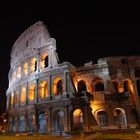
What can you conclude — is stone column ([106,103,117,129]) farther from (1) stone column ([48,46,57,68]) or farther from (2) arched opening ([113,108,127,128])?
(1) stone column ([48,46,57,68])

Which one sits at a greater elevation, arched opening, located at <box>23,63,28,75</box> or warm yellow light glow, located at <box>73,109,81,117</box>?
arched opening, located at <box>23,63,28,75</box>

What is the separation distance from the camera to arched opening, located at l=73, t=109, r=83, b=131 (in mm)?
26922

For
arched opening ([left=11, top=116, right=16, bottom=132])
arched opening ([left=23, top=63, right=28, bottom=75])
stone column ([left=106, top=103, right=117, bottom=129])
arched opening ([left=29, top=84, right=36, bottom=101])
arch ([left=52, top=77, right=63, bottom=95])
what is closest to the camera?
stone column ([left=106, top=103, right=117, bottom=129])

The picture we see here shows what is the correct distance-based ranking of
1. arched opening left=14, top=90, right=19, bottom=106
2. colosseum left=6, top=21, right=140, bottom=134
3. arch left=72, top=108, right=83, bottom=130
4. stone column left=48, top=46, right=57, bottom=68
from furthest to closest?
arched opening left=14, top=90, right=19, bottom=106 < stone column left=48, top=46, right=57, bottom=68 < arch left=72, top=108, right=83, bottom=130 < colosseum left=6, top=21, right=140, bottom=134

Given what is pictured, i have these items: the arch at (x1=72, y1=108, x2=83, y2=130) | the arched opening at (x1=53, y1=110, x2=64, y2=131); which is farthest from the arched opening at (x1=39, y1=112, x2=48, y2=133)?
the arch at (x1=72, y1=108, x2=83, y2=130)

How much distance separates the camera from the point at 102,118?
27.7 m

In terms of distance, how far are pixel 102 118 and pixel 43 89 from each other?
957 cm

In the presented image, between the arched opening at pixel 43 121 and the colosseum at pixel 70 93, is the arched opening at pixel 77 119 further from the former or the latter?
the arched opening at pixel 43 121

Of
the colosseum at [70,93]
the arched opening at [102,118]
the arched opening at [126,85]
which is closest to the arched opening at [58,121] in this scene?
the colosseum at [70,93]

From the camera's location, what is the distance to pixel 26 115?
31.5 m

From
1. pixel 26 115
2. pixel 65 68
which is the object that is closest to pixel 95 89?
pixel 65 68

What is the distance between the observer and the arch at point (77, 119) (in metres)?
26.9

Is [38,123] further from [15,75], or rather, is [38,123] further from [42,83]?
[15,75]

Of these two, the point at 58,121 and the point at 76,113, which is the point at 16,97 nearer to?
the point at 58,121
